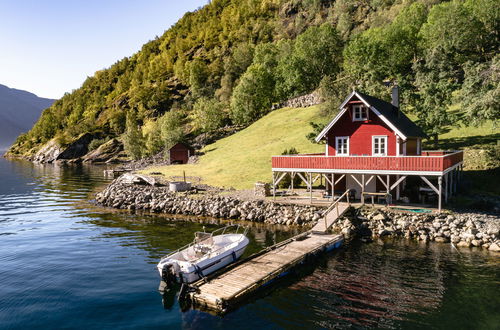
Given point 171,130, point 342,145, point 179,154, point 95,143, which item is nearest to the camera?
point 342,145

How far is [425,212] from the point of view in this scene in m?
27.4

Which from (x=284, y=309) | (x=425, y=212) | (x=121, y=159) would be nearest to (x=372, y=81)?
(x=425, y=212)

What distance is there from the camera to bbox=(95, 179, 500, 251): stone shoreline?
24775mm

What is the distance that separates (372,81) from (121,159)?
280 ft

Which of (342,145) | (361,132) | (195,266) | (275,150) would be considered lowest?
(195,266)

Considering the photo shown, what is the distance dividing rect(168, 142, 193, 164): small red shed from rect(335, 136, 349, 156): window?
47.4 metres

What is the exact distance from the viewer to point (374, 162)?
2938 cm

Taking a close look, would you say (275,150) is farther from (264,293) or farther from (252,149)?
(264,293)

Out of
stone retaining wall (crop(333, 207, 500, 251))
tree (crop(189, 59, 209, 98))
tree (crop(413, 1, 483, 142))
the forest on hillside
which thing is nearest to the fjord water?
stone retaining wall (crop(333, 207, 500, 251))

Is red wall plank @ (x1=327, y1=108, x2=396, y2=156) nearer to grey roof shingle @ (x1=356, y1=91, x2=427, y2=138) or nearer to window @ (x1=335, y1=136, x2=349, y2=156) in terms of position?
window @ (x1=335, y1=136, x2=349, y2=156)

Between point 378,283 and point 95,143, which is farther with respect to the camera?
point 95,143

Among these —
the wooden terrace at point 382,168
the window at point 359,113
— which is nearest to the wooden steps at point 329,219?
the wooden terrace at point 382,168

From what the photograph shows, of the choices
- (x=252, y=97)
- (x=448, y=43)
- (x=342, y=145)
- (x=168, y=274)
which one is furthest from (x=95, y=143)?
(x=168, y=274)

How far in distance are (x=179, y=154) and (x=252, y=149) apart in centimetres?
1972
